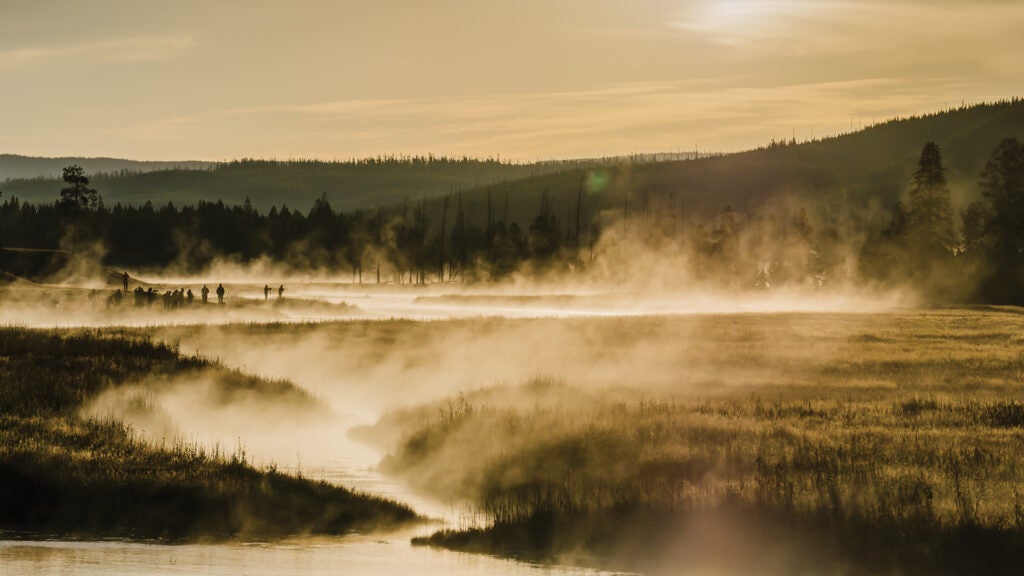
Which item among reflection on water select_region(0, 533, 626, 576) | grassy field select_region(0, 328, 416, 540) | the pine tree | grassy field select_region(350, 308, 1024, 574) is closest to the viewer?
reflection on water select_region(0, 533, 626, 576)

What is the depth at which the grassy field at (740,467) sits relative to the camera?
2202 centimetres

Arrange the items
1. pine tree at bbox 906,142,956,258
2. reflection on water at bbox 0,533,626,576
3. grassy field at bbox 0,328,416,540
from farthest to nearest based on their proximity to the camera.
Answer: pine tree at bbox 906,142,956,258 < grassy field at bbox 0,328,416,540 < reflection on water at bbox 0,533,626,576

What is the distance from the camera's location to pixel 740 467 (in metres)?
26.8

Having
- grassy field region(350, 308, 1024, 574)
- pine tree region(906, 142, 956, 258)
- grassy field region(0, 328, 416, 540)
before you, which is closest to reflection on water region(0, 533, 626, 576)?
grassy field region(350, 308, 1024, 574)

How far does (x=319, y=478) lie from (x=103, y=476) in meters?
5.40

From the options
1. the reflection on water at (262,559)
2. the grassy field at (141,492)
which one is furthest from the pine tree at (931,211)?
the reflection on water at (262,559)

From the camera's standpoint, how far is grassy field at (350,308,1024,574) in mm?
22016

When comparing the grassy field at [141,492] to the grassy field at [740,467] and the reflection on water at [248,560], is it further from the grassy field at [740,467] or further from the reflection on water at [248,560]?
the grassy field at [740,467]

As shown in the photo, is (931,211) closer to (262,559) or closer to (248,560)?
(262,559)

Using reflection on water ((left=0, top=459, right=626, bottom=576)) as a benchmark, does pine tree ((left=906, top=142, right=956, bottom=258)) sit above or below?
above

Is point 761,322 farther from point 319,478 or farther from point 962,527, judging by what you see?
point 962,527

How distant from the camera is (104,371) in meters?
38.6

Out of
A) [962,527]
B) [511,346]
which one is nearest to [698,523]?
[962,527]

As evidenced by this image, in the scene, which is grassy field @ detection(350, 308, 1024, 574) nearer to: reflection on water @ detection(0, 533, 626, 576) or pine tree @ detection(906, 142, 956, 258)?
reflection on water @ detection(0, 533, 626, 576)
